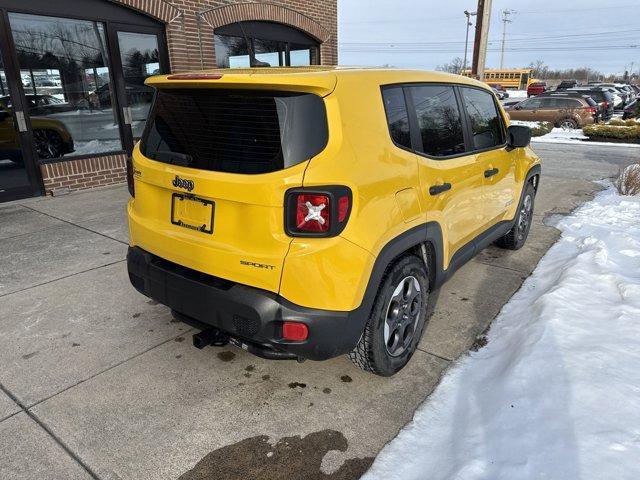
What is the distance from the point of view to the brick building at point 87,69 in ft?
22.2

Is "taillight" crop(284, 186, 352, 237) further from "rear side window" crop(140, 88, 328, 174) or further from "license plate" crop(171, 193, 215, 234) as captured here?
"license plate" crop(171, 193, 215, 234)

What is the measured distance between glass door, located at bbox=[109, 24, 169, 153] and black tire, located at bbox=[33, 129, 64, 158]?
1.16 m

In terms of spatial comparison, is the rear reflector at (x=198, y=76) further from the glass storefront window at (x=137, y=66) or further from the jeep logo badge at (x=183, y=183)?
the glass storefront window at (x=137, y=66)

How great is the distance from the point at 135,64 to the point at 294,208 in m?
7.43

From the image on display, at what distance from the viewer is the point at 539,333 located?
3123mm

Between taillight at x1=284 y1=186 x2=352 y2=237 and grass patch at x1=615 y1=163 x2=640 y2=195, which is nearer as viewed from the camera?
taillight at x1=284 y1=186 x2=352 y2=237

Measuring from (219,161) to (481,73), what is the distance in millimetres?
11824

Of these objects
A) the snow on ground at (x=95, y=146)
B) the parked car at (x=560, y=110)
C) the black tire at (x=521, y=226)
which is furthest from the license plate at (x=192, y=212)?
the parked car at (x=560, y=110)

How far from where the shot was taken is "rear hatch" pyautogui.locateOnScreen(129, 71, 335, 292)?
222 cm

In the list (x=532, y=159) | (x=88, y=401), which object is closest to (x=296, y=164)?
(x=88, y=401)

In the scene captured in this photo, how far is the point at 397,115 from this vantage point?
2670 mm

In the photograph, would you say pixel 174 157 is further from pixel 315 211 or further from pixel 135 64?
pixel 135 64

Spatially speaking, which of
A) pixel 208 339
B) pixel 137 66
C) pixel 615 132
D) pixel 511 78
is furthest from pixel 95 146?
pixel 511 78

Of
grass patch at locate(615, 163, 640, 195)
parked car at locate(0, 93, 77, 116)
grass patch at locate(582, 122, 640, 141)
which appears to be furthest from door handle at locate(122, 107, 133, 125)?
grass patch at locate(582, 122, 640, 141)
